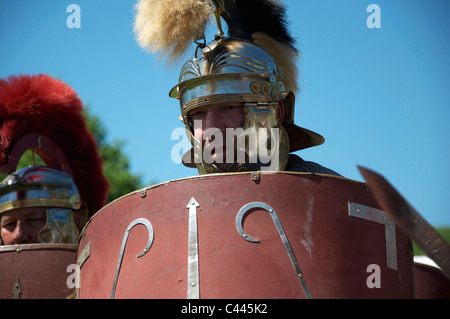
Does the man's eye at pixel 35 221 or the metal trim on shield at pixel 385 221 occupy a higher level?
the man's eye at pixel 35 221

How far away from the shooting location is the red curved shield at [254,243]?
3.90 metres

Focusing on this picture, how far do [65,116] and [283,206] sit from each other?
330 cm

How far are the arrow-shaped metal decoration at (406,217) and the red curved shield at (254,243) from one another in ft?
1.53

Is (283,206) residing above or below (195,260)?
above

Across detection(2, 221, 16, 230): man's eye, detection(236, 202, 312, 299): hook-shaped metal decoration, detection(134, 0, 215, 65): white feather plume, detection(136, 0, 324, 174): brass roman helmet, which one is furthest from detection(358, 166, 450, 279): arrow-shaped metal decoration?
detection(2, 221, 16, 230): man's eye

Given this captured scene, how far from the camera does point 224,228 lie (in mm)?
4000

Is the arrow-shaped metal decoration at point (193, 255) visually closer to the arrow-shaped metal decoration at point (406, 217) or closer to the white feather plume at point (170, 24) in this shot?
the arrow-shaped metal decoration at point (406, 217)

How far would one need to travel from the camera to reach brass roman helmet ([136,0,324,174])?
16.6 ft

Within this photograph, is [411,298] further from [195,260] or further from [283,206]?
[195,260]

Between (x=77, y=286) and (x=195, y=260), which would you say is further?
(x=77, y=286)

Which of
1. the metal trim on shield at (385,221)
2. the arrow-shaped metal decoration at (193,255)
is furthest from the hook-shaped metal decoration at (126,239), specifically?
the metal trim on shield at (385,221)

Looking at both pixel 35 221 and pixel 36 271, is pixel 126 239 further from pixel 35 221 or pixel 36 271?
pixel 35 221
